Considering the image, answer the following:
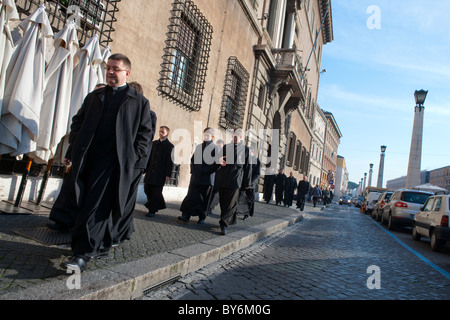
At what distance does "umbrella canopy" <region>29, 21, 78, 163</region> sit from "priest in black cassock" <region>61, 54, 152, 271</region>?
1.83 meters

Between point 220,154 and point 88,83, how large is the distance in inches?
98.6

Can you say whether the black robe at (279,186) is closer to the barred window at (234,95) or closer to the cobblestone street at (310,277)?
the barred window at (234,95)

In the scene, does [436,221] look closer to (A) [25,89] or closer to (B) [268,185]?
(A) [25,89]

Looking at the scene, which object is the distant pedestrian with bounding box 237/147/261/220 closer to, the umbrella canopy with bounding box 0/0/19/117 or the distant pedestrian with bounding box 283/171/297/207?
the umbrella canopy with bounding box 0/0/19/117

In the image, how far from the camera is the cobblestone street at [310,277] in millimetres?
3402

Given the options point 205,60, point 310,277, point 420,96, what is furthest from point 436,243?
point 420,96

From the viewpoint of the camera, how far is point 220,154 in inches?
247

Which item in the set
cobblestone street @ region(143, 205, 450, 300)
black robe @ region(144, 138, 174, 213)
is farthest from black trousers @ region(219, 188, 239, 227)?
black robe @ region(144, 138, 174, 213)

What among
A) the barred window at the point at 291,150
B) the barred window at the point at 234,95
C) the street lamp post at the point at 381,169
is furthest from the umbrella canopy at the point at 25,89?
the street lamp post at the point at 381,169

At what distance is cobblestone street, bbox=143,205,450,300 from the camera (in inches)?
134

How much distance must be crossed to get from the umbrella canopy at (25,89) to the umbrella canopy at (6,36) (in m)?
0.10

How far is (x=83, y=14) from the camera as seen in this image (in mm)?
6035

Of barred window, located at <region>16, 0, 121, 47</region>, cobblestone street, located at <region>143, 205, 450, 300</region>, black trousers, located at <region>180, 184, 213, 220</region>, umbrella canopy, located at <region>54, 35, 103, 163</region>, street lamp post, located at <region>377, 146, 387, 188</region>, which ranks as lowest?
cobblestone street, located at <region>143, 205, 450, 300</region>
